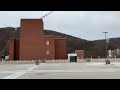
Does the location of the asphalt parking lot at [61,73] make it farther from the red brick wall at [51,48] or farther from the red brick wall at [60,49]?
the red brick wall at [60,49]

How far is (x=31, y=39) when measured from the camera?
93750 millimetres

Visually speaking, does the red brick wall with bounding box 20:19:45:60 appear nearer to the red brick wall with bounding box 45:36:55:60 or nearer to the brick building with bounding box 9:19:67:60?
the brick building with bounding box 9:19:67:60

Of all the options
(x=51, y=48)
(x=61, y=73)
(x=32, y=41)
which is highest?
(x=32, y=41)

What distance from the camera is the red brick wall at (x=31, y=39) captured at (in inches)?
3664

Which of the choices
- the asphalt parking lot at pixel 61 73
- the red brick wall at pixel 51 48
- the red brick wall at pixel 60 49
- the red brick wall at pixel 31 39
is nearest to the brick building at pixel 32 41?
the red brick wall at pixel 31 39

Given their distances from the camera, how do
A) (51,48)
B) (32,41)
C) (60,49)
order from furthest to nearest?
(60,49) → (51,48) → (32,41)

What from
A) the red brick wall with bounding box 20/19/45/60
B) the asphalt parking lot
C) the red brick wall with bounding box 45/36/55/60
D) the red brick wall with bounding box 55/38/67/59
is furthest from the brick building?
the asphalt parking lot

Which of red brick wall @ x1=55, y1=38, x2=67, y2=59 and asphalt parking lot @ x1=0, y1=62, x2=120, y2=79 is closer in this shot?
asphalt parking lot @ x1=0, y1=62, x2=120, y2=79

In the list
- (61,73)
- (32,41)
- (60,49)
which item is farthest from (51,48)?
(61,73)

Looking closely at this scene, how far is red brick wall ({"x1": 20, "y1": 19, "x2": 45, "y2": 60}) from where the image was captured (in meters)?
93.1

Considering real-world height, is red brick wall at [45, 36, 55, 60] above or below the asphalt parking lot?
above

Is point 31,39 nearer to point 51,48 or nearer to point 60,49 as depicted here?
point 51,48

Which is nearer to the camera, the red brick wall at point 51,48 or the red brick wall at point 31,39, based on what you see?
the red brick wall at point 31,39
